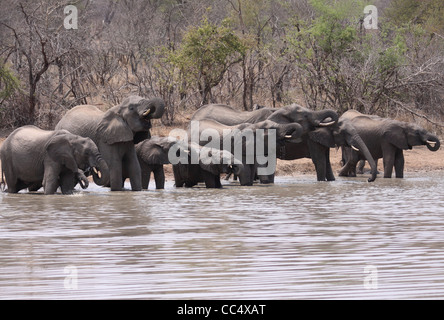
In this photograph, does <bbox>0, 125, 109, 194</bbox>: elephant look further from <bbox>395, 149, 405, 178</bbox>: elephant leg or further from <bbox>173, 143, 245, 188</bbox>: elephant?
<bbox>395, 149, 405, 178</bbox>: elephant leg

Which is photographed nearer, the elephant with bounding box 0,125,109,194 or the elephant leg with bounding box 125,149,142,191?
the elephant with bounding box 0,125,109,194

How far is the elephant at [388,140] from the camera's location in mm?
22891

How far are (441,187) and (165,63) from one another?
1333 cm

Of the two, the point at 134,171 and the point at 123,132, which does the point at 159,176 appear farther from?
the point at 123,132

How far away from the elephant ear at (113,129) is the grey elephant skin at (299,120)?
4466 mm

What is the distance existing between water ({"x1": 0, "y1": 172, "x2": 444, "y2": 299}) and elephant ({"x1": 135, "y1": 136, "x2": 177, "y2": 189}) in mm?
2889

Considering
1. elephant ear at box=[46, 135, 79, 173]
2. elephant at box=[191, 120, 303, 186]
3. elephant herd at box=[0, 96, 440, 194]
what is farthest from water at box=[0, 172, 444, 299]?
elephant at box=[191, 120, 303, 186]

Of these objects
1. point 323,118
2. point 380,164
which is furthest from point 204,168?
point 380,164

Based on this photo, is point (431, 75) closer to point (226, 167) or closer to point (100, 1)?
point (226, 167)

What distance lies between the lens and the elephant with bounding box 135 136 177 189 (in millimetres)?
19016

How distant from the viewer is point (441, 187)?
18.6 metres

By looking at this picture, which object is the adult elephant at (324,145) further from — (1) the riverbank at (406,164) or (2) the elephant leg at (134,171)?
(2) the elephant leg at (134,171)

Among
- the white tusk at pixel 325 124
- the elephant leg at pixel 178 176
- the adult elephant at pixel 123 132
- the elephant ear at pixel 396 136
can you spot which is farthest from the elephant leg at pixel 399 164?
the adult elephant at pixel 123 132
